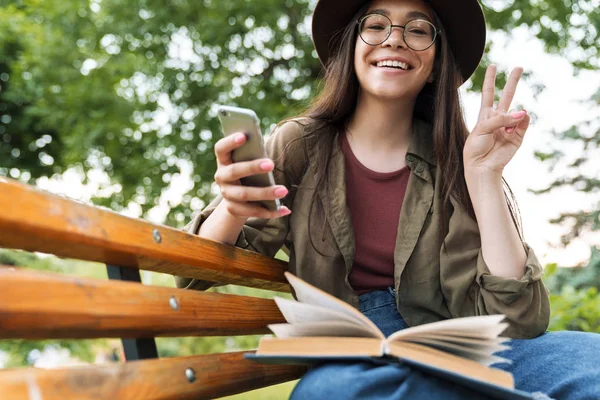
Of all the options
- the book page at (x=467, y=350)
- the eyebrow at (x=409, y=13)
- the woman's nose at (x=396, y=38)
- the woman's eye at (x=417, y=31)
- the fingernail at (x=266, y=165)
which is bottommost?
the book page at (x=467, y=350)

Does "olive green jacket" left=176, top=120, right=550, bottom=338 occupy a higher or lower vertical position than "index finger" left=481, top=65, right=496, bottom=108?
lower

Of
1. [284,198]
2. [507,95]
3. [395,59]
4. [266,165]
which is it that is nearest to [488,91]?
[507,95]

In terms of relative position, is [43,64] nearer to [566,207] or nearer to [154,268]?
[566,207]

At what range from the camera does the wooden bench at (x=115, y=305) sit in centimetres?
111

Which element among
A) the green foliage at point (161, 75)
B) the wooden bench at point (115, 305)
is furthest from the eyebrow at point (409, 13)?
the green foliage at point (161, 75)

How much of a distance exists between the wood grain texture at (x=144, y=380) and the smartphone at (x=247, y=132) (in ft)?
1.49

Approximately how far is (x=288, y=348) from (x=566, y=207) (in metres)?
11.1

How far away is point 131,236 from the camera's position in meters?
1.47

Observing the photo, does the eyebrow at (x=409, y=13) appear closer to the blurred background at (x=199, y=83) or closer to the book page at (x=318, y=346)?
the book page at (x=318, y=346)

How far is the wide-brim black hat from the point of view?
2.54m

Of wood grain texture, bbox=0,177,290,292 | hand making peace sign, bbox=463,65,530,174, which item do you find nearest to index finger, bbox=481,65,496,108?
hand making peace sign, bbox=463,65,530,174

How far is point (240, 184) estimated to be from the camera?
1.90 meters

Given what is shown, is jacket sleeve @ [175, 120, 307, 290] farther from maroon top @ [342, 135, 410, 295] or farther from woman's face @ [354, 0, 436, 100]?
woman's face @ [354, 0, 436, 100]

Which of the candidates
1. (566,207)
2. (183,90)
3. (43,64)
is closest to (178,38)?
(183,90)
